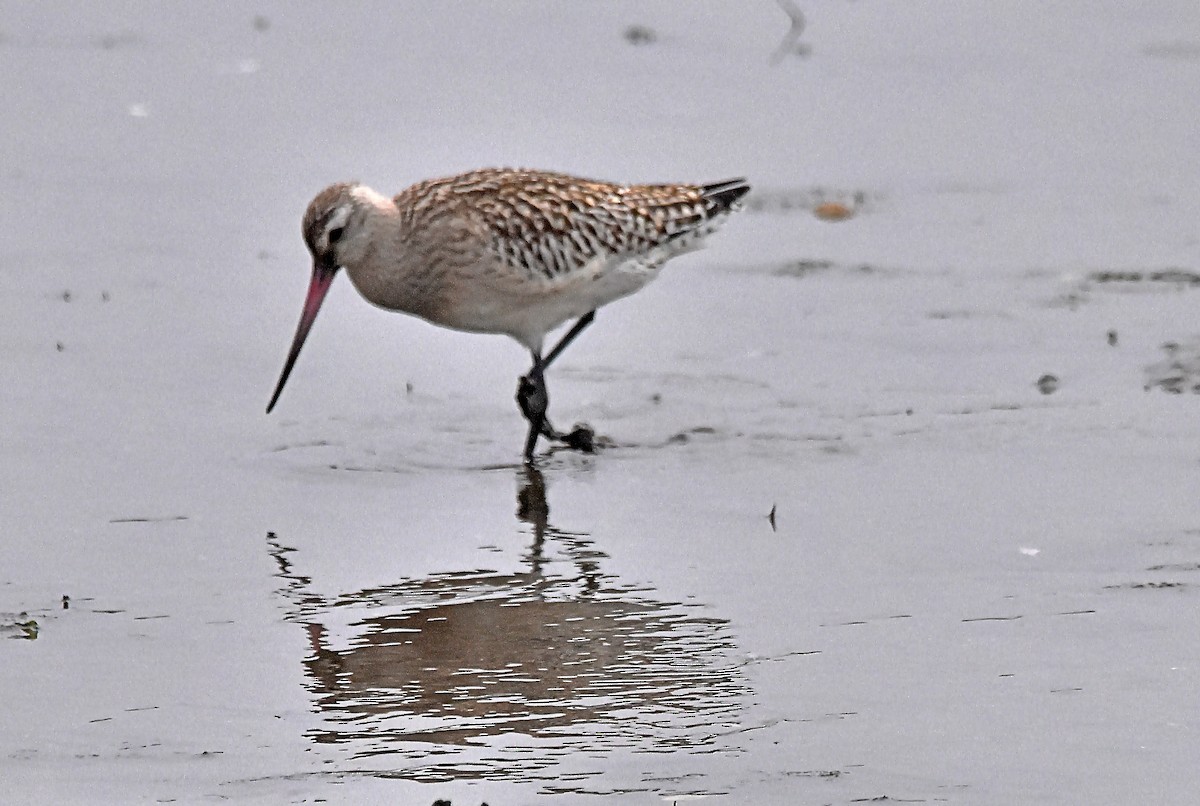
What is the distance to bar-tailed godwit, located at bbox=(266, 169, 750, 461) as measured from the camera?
805 centimetres

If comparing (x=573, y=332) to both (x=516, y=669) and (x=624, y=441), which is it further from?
(x=516, y=669)

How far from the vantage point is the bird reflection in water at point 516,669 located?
17.5 feet

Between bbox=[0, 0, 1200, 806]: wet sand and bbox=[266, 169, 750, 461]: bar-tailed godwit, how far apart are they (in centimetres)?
34

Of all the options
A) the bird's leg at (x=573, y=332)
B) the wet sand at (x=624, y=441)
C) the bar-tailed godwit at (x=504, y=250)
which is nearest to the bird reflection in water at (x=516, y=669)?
the wet sand at (x=624, y=441)

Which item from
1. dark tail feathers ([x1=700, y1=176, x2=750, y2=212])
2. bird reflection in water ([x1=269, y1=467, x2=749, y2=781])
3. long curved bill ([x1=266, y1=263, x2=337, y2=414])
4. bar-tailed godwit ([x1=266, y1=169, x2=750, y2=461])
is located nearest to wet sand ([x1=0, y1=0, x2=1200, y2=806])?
bird reflection in water ([x1=269, y1=467, x2=749, y2=781])

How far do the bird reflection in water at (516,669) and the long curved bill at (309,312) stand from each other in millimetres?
1168

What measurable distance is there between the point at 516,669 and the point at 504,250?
2707 millimetres

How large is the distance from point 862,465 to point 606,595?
1.48m

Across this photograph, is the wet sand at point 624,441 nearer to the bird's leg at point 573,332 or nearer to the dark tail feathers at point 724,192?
the bird's leg at point 573,332

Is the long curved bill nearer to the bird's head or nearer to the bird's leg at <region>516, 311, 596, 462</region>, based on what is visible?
the bird's head

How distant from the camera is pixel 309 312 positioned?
8.04 metres

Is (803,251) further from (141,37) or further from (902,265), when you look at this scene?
(141,37)

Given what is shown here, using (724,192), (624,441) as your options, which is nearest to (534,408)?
(624,441)

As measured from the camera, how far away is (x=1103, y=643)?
19.8ft
